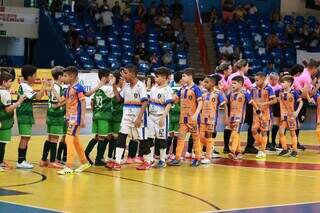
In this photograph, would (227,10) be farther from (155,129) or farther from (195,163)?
(155,129)

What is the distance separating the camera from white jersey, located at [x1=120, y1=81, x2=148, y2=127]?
1359 centimetres

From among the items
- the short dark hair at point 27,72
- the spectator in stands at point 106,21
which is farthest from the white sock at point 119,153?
the spectator in stands at point 106,21

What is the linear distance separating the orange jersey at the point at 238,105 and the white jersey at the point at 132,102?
2.90 m

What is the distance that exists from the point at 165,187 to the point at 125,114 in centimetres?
219

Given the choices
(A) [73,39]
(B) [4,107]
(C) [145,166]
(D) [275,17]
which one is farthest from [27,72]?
(D) [275,17]

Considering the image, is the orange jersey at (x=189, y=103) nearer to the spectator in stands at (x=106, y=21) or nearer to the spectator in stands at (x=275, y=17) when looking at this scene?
the spectator in stands at (x=106, y=21)

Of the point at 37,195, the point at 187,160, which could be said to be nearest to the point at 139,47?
the point at 187,160

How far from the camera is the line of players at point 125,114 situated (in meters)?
13.1

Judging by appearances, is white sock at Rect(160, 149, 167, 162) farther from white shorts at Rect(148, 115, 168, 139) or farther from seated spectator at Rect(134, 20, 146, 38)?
seated spectator at Rect(134, 20, 146, 38)

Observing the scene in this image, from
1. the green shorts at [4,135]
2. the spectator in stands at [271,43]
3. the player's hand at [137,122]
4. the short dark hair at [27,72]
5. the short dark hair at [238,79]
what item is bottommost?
the green shorts at [4,135]

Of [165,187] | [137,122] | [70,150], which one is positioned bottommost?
[165,187]

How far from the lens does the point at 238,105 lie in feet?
52.3

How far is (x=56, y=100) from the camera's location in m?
13.7

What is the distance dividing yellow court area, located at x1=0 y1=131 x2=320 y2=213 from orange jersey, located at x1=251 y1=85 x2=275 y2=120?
1572 millimetres
